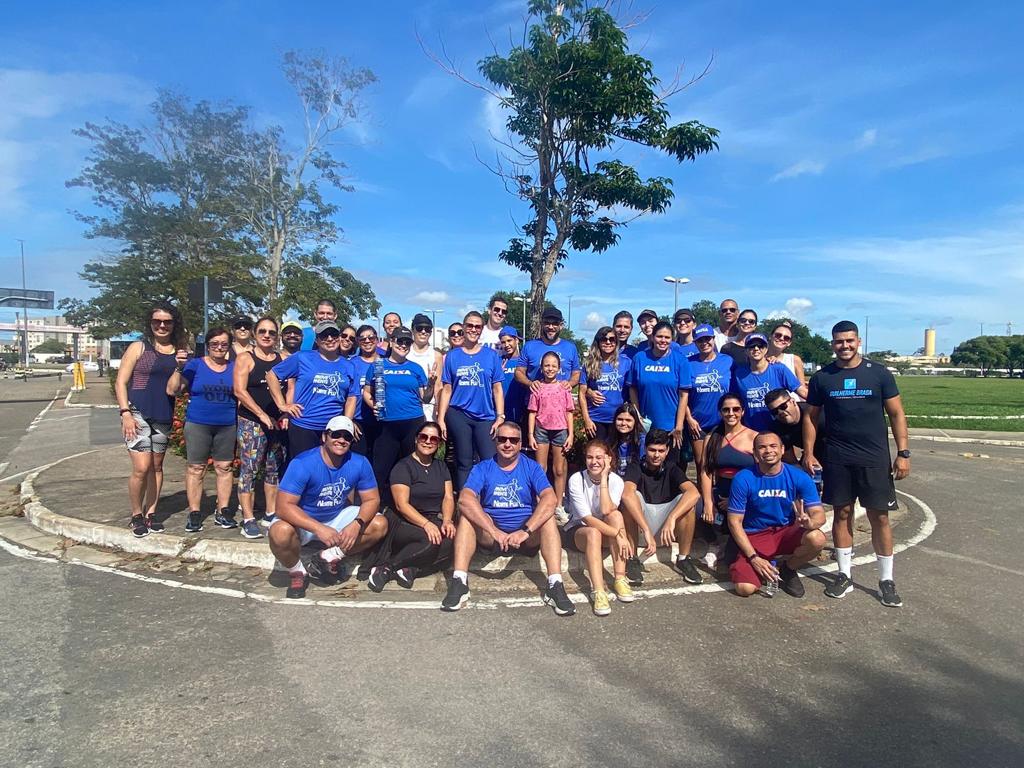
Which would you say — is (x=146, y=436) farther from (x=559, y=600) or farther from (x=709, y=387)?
(x=709, y=387)

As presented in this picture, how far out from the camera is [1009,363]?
10650cm

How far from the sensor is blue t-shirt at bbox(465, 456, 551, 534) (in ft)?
15.5

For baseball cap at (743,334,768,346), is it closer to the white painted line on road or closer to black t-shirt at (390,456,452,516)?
the white painted line on road

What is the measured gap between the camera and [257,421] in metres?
5.63

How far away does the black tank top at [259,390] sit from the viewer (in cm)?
558

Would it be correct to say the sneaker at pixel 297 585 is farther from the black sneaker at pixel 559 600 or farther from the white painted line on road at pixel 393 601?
the black sneaker at pixel 559 600

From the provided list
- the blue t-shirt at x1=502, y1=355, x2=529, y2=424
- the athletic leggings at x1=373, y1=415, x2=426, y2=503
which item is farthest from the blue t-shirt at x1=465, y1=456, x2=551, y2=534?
the blue t-shirt at x1=502, y1=355, x2=529, y2=424

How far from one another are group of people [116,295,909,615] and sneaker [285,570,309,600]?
0.08 feet

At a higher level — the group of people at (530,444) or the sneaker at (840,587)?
the group of people at (530,444)

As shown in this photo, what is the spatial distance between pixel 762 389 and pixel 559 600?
2.60 m

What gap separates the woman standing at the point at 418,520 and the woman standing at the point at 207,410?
184 centimetres

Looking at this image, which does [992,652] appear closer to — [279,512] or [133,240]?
[279,512]

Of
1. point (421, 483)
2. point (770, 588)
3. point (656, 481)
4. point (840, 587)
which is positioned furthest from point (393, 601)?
→ point (840, 587)

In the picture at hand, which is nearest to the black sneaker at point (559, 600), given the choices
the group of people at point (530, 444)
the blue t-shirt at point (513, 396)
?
the group of people at point (530, 444)
